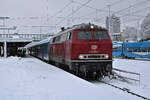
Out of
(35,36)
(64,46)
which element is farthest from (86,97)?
(35,36)

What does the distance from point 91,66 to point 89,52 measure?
82cm

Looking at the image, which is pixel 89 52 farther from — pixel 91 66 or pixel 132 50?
pixel 132 50

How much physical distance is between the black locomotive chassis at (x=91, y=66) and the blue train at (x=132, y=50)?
2044 centimetres

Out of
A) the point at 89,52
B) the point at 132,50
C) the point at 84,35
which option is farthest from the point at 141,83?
the point at 132,50

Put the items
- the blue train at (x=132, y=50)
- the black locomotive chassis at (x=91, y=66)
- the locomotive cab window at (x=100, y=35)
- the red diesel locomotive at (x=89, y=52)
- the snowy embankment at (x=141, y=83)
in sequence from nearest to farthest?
the snowy embankment at (x=141, y=83) < the black locomotive chassis at (x=91, y=66) < the red diesel locomotive at (x=89, y=52) < the locomotive cab window at (x=100, y=35) < the blue train at (x=132, y=50)

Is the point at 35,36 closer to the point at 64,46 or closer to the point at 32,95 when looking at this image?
the point at 64,46

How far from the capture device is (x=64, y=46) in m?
13.3

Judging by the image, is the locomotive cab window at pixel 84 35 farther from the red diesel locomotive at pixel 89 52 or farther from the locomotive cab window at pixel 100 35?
the locomotive cab window at pixel 100 35

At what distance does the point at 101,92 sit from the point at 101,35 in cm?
534

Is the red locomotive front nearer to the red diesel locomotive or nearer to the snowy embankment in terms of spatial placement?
the red diesel locomotive

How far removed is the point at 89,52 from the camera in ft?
37.6

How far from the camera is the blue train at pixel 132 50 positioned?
30.4m

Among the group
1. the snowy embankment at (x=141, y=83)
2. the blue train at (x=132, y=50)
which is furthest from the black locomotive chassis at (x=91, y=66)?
the blue train at (x=132, y=50)

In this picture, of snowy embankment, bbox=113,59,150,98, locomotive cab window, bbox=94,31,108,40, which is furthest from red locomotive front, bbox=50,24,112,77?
snowy embankment, bbox=113,59,150,98
